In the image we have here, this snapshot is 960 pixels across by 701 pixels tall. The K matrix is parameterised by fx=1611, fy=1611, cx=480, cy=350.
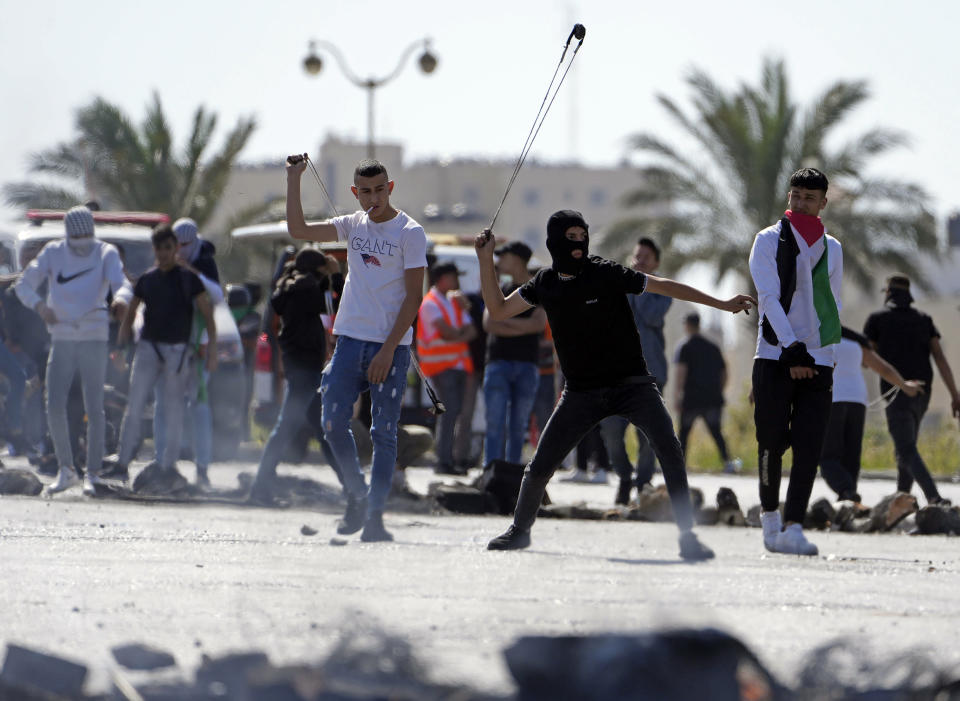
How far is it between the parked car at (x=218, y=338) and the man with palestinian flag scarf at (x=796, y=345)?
6096 mm

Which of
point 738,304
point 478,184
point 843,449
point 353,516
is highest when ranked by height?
point 478,184

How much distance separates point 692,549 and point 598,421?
2.36 feet

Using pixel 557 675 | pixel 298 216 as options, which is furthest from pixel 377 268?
pixel 557 675

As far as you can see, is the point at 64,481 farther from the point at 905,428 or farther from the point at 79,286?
the point at 905,428

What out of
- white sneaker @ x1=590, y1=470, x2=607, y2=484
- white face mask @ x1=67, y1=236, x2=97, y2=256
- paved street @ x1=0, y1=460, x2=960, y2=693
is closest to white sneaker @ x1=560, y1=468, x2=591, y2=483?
white sneaker @ x1=590, y1=470, x2=607, y2=484

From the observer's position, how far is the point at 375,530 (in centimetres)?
780

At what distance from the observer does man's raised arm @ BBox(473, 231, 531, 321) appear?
23.5 ft

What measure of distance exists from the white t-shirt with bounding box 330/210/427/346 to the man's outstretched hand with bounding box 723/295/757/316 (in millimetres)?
1489

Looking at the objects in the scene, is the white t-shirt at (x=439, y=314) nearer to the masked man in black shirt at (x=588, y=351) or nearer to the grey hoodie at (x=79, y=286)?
the grey hoodie at (x=79, y=286)

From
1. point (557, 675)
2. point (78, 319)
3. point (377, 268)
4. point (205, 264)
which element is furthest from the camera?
point (205, 264)

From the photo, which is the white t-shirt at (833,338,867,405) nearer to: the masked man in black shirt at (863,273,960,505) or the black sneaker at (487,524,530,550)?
the masked man in black shirt at (863,273,960,505)

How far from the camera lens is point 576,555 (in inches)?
290

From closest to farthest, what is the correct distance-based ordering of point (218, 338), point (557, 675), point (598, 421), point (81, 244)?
point (557, 675) < point (598, 421) < point (81, 244) < point (218, 338)

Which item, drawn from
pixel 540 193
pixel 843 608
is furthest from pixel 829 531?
pixel 540 193
